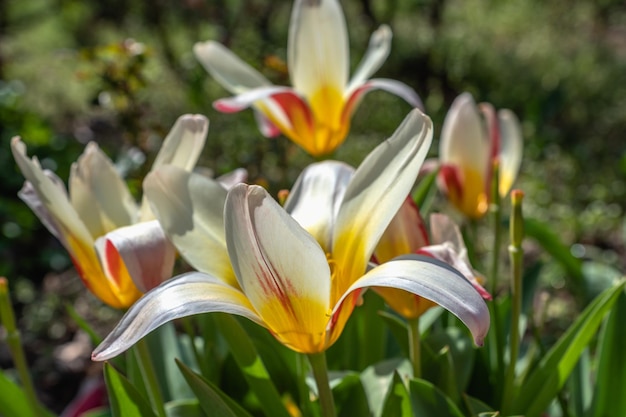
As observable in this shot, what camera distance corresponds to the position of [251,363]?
36.8 inches

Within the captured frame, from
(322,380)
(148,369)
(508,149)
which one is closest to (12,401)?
(148,369)

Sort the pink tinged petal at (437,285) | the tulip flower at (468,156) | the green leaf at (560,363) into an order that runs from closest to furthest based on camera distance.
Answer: the pink tinged petal at (437,285) → the green leaf at (560,363) → the tulip flower at (468,156)

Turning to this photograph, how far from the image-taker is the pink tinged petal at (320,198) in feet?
2.80

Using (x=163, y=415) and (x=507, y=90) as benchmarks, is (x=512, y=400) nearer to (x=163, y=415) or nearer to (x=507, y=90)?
(x=163, y=415)

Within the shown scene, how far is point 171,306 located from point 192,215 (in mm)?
175

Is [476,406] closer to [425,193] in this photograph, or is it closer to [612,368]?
[612,368]

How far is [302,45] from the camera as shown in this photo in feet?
4.43

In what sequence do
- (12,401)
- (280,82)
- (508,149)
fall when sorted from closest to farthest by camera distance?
(12,401), (508,149), (280,82)

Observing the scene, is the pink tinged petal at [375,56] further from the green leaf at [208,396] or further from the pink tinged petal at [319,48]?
the green leaf at [208,396]

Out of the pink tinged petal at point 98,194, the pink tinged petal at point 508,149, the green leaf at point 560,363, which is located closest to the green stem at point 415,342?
the green leaf at point 560,363

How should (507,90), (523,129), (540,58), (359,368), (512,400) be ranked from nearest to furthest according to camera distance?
(512,400)
(359,368)
(523,129)
(507,90)
(540,58)

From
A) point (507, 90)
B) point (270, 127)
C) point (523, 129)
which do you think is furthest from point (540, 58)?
point (270, 127)

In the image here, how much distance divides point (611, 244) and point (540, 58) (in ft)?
8.22

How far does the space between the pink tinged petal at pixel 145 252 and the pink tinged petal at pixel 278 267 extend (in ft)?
0.50
